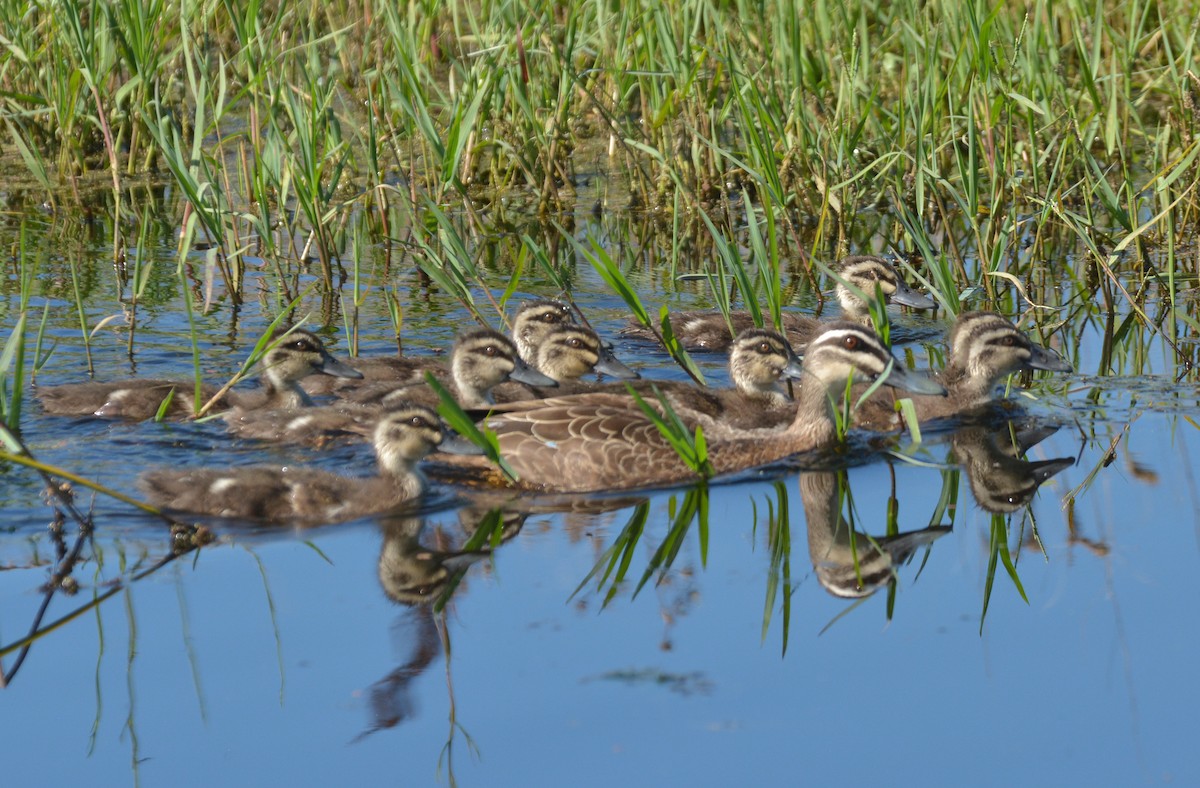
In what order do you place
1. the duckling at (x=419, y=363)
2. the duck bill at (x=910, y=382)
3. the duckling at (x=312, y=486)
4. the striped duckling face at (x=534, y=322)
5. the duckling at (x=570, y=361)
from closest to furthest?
the duckling at (x=312, y=486) < the duck bill at (x=910, y=382) < the duckling at (x=419, y=363) < the duckling at (x=570, y=361) < the striped duckling face at (x=534, y=322)

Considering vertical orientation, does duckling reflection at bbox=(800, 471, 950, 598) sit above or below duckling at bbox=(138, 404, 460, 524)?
below

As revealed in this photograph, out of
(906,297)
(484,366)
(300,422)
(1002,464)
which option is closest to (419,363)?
(484,366)

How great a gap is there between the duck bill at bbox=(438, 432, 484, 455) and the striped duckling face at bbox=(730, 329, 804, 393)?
1.52 metres

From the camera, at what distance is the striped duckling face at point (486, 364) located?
6996 mm

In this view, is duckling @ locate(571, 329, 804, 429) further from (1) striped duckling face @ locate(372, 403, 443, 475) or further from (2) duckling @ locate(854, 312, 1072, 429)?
(1) striped duckling face @ locate(372, 403, 443, 475)

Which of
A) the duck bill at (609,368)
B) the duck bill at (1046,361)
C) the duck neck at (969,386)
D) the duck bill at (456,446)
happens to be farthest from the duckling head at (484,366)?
the duck bill at (1046,361)

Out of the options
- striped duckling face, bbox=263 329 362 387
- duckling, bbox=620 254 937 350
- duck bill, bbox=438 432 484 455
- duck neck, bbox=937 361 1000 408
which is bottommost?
duck bill, bbox=438 432 484 455

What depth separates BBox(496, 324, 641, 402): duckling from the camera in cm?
741

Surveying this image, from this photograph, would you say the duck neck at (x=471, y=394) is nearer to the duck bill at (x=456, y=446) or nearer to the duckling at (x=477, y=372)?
the duckling at (x=477, y=372)

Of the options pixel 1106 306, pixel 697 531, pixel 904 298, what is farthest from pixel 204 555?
pixel 1106 306

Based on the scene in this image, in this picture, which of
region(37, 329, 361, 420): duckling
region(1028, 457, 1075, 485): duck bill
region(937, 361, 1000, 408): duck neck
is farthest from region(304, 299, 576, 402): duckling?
region(1028, 457, 1075, 485): duck bill

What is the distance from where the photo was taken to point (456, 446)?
6004 mm

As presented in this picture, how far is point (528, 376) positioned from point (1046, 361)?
2214 mm

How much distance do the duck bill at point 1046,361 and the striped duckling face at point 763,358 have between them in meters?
1.01
